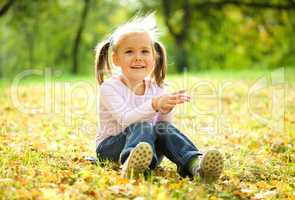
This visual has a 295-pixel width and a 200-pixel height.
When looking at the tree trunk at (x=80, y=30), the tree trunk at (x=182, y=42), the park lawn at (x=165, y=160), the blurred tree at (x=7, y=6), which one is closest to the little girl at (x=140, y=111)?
the park lawn at (x=165, y=160)

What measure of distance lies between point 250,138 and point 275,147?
22.7 inches

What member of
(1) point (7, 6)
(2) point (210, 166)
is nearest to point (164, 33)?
(1) point (7, 6)

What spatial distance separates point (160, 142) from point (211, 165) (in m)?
0.55

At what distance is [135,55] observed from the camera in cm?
425

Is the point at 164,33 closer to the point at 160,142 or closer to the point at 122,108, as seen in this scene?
the point at 122,108

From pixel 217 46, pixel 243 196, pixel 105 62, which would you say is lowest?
pixel 243 196

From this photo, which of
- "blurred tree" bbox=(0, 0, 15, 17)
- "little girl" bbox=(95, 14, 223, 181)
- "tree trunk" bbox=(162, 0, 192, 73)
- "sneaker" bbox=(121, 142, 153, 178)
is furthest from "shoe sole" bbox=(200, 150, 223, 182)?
"tree trunk" bbox=(162, 0, 192, 73)

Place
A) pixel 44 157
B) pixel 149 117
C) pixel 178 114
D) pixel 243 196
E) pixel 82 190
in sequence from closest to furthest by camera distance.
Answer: pixel 82 190 → pixel 243 196 → pixel 149 117 → pixel 44 157 → pixel 178 114

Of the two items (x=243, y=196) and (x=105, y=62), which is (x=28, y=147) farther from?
(x=243, y=196)

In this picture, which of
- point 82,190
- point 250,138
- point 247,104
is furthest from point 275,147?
point 247,104

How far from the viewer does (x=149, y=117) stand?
391cm

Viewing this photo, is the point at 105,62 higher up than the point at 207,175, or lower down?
higher up

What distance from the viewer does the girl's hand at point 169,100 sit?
3622mm

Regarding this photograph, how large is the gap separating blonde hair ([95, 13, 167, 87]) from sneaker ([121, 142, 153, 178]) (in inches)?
42.2
